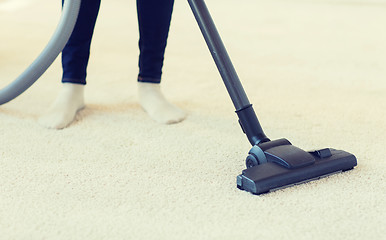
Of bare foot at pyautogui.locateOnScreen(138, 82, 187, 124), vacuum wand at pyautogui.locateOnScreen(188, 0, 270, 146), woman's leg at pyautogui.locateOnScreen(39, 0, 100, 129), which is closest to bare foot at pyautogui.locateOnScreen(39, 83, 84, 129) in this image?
woman's leg at pyautogui.locateOnScreen(39, 0, 100, 129)

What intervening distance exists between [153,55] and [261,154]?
477 mm

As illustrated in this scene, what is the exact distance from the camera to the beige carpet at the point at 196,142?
0.84 metres

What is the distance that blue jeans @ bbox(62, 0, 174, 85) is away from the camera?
126 cm

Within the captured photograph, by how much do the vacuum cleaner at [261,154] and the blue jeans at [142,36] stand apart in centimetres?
14

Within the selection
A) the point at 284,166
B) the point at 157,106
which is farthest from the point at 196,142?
the point at 284,166

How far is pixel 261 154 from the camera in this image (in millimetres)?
984

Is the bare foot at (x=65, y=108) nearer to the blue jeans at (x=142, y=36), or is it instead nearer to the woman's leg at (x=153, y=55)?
the blue jeans at (x=142, y=36)

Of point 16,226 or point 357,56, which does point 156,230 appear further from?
point 357,56

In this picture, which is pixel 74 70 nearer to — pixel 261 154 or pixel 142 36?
pixel 142 36

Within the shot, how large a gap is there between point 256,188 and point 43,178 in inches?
15.7

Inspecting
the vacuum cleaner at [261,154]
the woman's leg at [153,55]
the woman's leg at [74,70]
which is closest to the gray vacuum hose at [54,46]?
the vacuum cleaner at [261,154]

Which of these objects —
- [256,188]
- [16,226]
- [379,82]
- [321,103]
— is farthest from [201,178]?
[379,82]

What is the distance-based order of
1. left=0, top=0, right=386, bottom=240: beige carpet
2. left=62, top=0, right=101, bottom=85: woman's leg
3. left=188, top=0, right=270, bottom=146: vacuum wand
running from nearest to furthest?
left=0, top=0, right=386, bottom=240: beige carpet
left=188, top=0, right=270, bottom=146: vacuum wand
left=62, top=0, right=101, bottom=85: woman's leg

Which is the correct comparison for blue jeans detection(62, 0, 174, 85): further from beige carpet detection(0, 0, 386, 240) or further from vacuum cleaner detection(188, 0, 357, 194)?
vacuum cleaner detection(188, 0, 357, 194)
